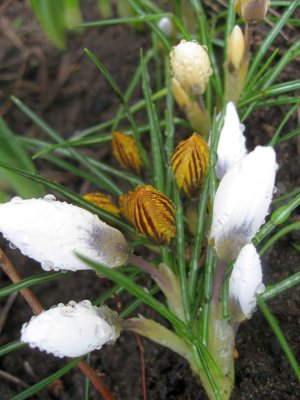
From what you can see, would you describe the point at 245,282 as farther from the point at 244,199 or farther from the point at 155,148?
the point at 155,148

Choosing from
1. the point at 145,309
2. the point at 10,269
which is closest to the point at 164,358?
the point at 145,309

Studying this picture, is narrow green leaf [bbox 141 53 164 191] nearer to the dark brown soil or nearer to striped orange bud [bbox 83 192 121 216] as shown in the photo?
striped orange bud [bbox 83 192 121 216]

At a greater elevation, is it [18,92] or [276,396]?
[18,92]

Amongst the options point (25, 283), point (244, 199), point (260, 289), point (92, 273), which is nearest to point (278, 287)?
point (260, 289)

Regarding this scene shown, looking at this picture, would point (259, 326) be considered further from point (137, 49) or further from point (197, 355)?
point (137, 49)

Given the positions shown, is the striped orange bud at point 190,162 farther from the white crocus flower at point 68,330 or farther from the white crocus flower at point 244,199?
the white crocus flower at point 68,330
